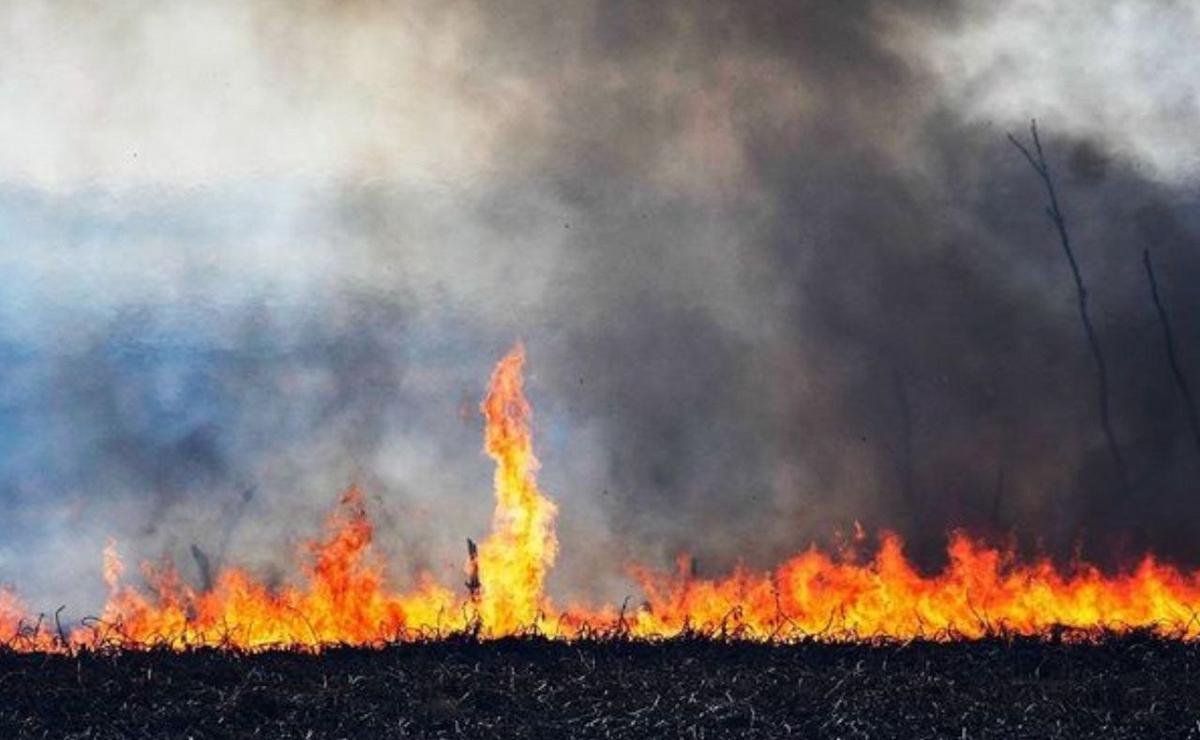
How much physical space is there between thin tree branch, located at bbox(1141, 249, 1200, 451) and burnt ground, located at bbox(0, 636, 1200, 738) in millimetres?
4241

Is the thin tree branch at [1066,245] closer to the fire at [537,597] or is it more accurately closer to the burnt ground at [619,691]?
the fire at [537,597]

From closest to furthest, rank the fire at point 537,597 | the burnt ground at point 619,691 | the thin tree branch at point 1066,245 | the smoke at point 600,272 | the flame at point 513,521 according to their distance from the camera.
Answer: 1. the burnt ground at point 619,691
2. the fire at point 537,597
3. the flame at point 513,521
4. the smoke at point 600,272
5. the thin tree branch at point 1066,245

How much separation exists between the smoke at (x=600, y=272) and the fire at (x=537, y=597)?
37 centimetres

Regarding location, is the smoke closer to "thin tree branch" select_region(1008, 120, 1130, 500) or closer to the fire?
"thin tree branch" select_region(1008, 120, 1130, 500)

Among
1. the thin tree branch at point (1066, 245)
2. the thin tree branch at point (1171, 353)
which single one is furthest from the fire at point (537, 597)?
the thin tree branch at point (1066, 245)

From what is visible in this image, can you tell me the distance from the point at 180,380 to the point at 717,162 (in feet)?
19.7

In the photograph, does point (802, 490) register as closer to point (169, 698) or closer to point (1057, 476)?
point (1057, 476)

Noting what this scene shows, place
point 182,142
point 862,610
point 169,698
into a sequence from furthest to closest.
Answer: point 182,142, point 862,610, point 169,698

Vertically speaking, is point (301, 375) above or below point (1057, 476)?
above

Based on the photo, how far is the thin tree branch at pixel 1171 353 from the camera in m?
18.2

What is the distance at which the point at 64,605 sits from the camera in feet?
55.1

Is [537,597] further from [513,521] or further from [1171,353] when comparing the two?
[1171,353]

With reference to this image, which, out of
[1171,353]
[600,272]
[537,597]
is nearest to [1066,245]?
[1171,353]

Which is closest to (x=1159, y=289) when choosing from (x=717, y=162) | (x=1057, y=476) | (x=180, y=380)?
(x=1057, y=476)
